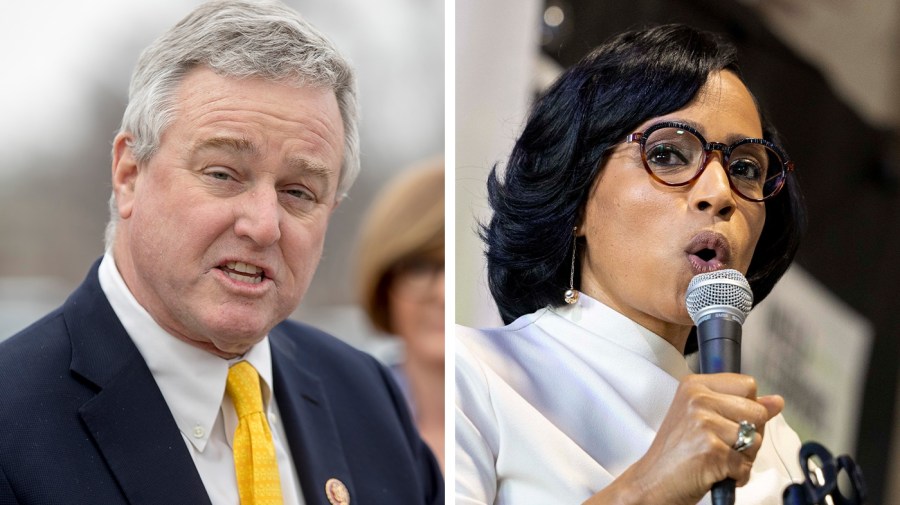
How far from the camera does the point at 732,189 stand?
94.1 inches

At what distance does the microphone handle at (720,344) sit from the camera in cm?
201

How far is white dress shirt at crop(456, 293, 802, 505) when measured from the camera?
2344 mm

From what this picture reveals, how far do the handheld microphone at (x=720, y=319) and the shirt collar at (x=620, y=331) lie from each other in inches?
6.7

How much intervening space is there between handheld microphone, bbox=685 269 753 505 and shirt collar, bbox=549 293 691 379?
0.56ft

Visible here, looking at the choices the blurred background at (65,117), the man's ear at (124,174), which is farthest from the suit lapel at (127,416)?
the blurred background at (65,117)

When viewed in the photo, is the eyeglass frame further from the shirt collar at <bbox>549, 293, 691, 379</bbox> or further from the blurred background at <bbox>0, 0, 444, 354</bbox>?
the blurred background at <bbox>0, 0, 444, 354</bbox>

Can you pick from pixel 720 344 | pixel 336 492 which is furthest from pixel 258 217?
pixel 720 344

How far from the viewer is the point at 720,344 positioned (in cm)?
201

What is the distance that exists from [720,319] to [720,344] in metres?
0.06

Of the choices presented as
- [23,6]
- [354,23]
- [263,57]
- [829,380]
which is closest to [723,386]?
[829,380]

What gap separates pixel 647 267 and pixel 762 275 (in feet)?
1.19

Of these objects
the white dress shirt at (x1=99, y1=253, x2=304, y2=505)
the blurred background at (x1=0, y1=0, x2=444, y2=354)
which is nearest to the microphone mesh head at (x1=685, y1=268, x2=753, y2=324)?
the white dress shirt at (x1=99, y1=253, x2=304, y2=505)

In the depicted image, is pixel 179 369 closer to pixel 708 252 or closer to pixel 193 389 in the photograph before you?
pixel 193 389

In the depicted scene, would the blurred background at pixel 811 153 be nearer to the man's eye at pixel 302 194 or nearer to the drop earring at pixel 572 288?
the drop earring at pixel 572 288
